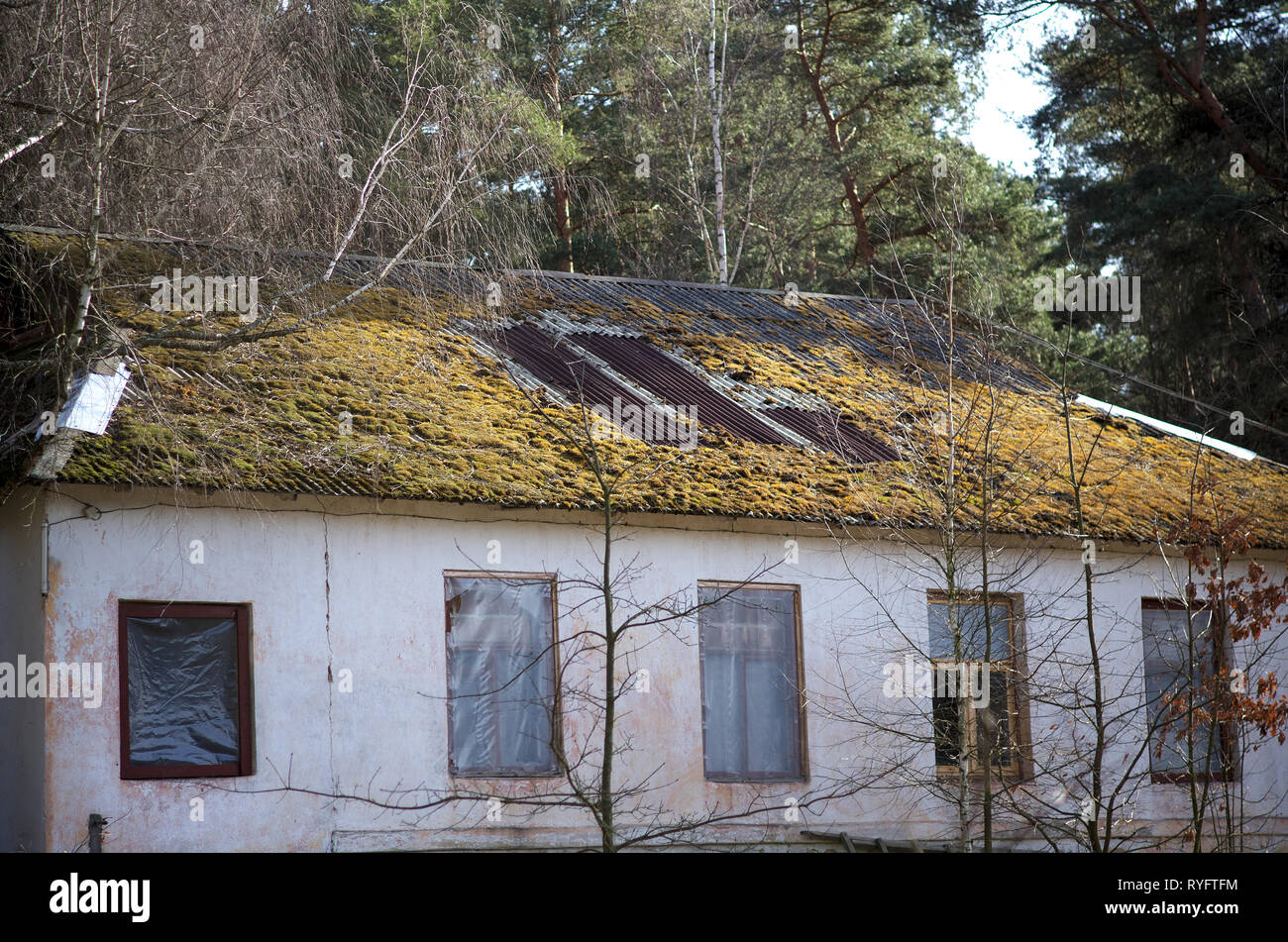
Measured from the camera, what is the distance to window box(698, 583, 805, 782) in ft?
42.2

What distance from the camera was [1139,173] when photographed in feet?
84.0

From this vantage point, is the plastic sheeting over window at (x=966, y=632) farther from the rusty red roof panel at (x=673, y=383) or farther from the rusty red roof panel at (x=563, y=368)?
the rusty red roof panel at (x=563, y=368)

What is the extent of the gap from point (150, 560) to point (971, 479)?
Result: 7.49 m

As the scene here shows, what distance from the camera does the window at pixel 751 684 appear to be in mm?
12875

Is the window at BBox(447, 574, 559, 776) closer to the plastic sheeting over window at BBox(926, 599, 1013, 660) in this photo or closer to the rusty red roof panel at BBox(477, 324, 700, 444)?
the rusty red roof panel at BBox(477, 324, 700, 444)

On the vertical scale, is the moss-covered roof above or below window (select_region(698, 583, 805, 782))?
above

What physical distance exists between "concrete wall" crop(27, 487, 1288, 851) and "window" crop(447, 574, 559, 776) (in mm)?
187

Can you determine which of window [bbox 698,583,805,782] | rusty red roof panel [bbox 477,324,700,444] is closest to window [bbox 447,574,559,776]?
window [bbox 698,583,805,782]

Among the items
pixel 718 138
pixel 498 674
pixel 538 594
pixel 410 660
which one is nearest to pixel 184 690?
pixel 410 660

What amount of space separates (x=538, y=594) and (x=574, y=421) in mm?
1570

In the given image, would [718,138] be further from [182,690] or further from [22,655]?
[22,655]

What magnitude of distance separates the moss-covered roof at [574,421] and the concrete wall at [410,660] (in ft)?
1.11

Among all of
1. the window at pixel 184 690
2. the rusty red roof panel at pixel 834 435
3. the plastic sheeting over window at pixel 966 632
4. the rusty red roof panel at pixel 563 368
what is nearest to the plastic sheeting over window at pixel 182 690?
the window at pixel 184 690
